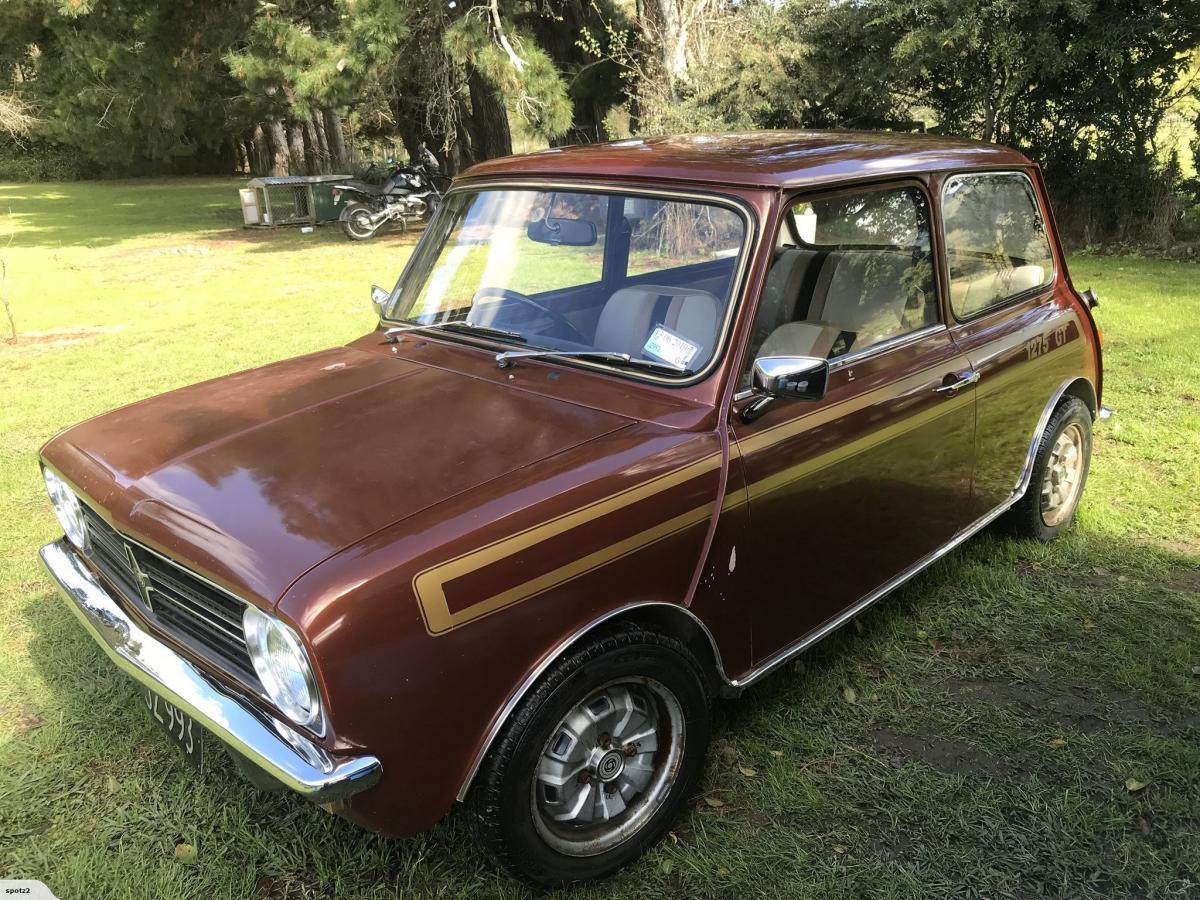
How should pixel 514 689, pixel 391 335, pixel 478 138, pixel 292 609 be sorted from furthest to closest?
pixel 478 138 < pixel 391 335 < pixel 514 689 < pixel 292 609

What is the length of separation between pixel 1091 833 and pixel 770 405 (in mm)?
1581

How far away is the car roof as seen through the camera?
2723mm

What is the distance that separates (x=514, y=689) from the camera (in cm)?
210

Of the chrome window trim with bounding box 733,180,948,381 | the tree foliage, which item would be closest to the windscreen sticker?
the chrome window trim with bounding box 733,180,948,381

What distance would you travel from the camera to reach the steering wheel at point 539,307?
Answer: 2914 millimetres

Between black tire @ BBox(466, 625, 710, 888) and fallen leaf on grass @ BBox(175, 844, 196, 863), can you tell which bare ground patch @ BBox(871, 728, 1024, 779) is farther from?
fallen leaf on grass @ BBox(175, 844, 196, 863)

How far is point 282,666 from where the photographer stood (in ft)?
6.49

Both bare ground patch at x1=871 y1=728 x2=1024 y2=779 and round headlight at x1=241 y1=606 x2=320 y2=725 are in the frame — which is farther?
bare ground patch at x1=871 y1=728 x2=1024 y2=779

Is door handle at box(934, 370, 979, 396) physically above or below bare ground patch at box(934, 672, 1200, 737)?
above

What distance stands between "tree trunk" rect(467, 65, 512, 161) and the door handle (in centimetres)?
1514

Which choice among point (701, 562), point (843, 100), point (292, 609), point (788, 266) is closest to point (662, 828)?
point (701, 562)

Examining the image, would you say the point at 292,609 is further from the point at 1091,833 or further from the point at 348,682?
the point at 1091,833

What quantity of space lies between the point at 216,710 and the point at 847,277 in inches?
91.0

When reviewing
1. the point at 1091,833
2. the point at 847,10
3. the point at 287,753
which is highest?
the point at 847,10
